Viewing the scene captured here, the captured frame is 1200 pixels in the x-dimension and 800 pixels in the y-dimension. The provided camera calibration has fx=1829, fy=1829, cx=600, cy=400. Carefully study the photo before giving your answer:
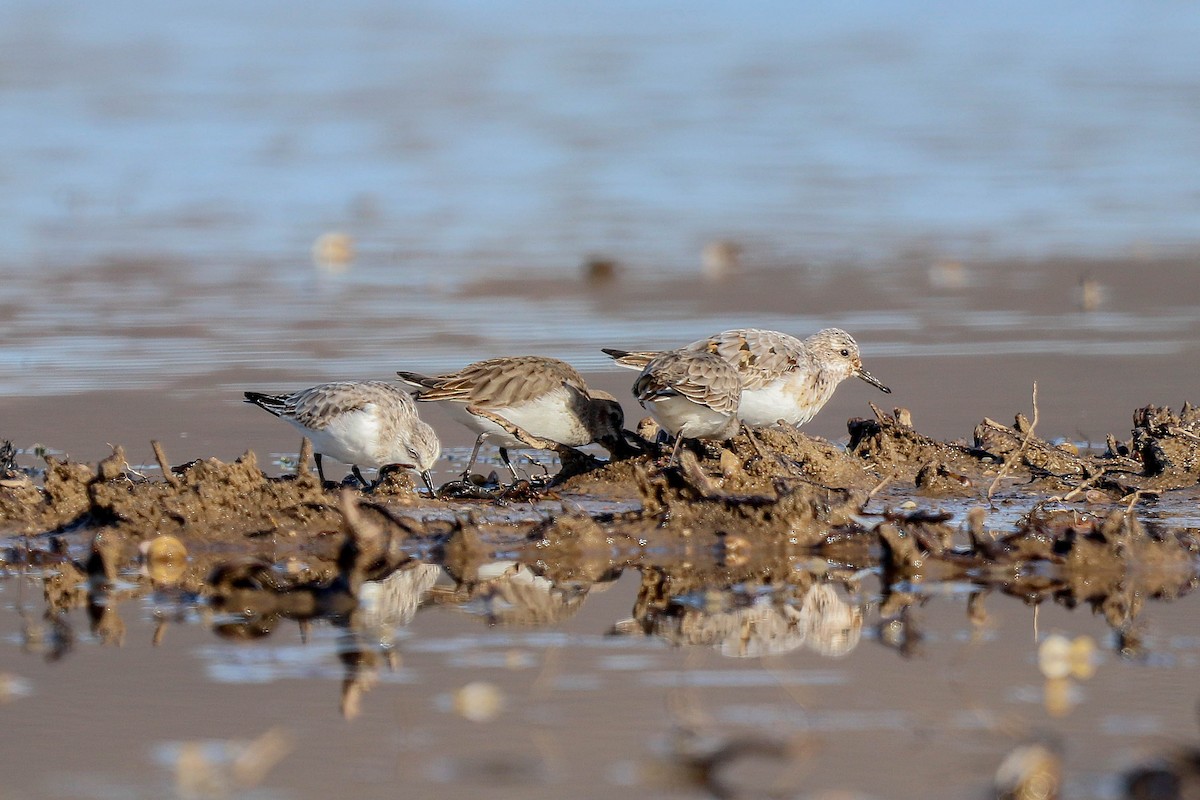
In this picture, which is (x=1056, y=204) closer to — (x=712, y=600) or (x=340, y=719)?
(x=712, y=600)

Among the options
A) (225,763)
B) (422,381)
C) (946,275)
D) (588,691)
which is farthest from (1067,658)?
(946,275)

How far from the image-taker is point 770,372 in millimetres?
8984

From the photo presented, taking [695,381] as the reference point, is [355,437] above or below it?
below

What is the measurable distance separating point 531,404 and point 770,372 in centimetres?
118

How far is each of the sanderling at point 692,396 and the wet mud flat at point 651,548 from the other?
0.19 m

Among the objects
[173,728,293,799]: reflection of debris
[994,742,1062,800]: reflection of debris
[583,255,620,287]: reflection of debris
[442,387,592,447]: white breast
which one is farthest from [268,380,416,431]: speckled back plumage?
[583,255,620,287]: reflection of debris

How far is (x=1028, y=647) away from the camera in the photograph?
5.64 m

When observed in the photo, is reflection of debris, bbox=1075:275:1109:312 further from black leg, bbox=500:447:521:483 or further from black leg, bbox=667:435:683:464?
black leg, bbox=667:435:683:464

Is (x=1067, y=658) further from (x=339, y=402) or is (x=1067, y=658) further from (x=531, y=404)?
(x=339, y=402)

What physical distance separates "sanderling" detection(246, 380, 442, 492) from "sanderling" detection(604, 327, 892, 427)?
4.30ft

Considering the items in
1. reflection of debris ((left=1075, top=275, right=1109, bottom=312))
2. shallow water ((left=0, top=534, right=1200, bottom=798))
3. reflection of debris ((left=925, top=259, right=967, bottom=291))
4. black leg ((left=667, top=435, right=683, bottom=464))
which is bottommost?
shallow water ((left=0, top=534, right=1200, bottom=798))

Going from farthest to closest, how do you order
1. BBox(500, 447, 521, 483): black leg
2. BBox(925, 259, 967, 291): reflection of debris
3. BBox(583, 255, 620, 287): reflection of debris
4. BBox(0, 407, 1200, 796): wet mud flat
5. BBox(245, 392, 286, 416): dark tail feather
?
BBox(583, 255, 620, 287): reflection of debris
BBox(925, 259, 967, 291): reflection of debris
BBox(500, 447, 521, 483): black leg
BBox(245, 392, 286, 416): dark tail feather
BBox(0, 407, 1200, 796): wet mud flat

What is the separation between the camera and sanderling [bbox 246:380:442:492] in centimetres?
837

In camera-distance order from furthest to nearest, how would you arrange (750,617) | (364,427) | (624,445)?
(624,445) → (364,427) → (750,617)
